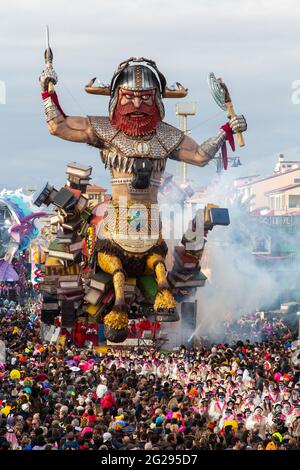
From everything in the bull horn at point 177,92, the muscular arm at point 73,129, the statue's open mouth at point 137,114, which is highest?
the bull horn at point 177,92

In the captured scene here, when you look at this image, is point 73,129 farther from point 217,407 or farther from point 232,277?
point 232,277

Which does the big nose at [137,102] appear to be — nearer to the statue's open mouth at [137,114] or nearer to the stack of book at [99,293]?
the statue's open mouth at [137,114]

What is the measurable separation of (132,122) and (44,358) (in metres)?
5.12

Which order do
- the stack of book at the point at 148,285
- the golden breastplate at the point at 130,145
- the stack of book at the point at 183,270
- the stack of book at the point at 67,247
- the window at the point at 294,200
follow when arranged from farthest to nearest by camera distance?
the window at the point at 294,200 → the stack of book at the point at 183,270 → the stack of book at the point at 67,247 → the stack of book at the point at 148,285 → the golden breastplate at the point at 130,145

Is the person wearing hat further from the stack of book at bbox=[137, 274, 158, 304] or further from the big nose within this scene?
the big nose

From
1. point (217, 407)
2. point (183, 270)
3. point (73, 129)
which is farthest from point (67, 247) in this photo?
point (217, 407)

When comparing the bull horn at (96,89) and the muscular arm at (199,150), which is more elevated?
the bull horn at (96,89)

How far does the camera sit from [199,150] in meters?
25.8

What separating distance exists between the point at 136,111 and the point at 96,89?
126 cm

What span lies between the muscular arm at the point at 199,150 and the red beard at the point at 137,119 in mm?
946

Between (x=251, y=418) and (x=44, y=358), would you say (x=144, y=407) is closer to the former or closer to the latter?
(x=251, y=418)

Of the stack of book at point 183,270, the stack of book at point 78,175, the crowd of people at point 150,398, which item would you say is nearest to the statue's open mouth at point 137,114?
the stack of book at point 78,175

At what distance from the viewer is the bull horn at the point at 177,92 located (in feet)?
84.1
